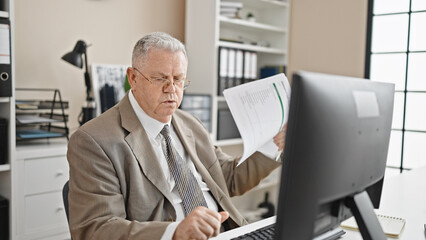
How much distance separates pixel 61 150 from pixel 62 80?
1.78 feet

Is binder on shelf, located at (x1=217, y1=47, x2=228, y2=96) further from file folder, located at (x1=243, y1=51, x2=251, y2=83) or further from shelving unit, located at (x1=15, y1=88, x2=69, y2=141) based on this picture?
shelving unit, located at (x1=15, y1=88, x2=69, y2=141)

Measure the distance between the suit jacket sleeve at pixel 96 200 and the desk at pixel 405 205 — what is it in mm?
252

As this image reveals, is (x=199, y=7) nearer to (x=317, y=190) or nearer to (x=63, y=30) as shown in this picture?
(x=63, y=30)

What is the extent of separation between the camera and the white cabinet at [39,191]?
84.7 inches

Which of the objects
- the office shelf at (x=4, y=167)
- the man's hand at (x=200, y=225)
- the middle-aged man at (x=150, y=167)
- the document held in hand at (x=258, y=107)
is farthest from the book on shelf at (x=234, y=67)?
the man's hand at (x=200, y=225)

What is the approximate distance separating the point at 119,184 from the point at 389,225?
2.75 feet

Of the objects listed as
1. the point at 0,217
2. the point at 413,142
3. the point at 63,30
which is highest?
the point at 63,30

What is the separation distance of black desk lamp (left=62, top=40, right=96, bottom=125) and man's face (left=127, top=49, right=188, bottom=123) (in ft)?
3.44

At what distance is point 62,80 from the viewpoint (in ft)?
8.58

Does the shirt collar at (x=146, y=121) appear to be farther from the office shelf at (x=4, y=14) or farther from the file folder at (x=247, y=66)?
the file folder at (x=247, y=66)

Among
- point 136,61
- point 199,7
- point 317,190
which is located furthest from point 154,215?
point 199,7

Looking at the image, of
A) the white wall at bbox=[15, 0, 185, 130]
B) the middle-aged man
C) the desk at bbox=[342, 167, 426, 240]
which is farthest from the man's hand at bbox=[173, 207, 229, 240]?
the white wall at bbox=[15, 0, 185, 130]

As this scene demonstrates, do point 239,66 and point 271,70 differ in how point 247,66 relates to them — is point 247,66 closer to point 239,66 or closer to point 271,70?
point 239,66

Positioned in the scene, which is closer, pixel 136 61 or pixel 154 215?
pixel 154 215
